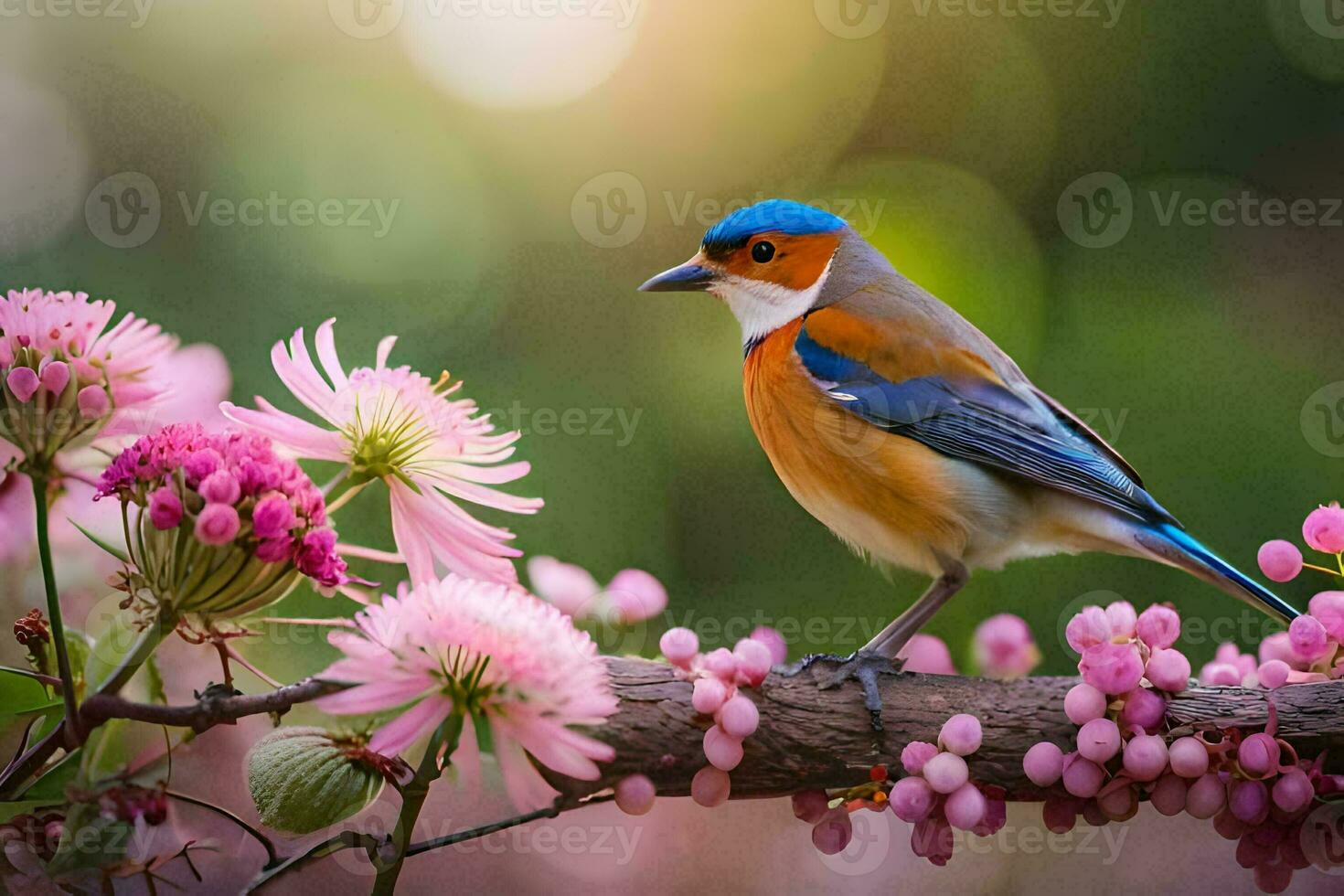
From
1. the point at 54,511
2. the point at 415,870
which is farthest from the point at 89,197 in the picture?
the point at 415,870

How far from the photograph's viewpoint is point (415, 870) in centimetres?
101

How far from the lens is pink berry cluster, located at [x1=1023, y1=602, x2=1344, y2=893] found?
0.85 meters

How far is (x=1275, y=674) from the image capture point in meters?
0.92

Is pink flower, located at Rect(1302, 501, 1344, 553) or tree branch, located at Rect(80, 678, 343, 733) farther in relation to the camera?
pink flower, located at Rect(1302, 501, 1344, 553)

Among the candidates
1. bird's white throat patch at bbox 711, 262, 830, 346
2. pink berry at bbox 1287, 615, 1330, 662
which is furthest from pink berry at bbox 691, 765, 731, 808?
bird's white throat patch at bbox 711, 262, 830, 346

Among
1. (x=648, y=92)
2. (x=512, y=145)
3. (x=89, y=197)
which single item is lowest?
(x=89, y=197)

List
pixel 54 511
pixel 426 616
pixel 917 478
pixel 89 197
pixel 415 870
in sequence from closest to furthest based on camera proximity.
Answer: pixel 426 616, pixel 54 511, pixel 415 870, pixel 917 478, pixel 89 197

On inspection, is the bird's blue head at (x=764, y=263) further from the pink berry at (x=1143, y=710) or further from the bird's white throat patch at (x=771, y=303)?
the pink berry at (x=1143, y=710)

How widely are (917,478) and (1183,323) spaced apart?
0.66 meters

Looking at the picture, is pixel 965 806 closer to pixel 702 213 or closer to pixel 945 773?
pixel 945 773

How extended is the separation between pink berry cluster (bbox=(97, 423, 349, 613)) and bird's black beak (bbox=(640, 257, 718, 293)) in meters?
0.55

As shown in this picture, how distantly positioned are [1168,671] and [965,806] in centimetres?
17

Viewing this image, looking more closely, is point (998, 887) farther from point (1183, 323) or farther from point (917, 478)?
point (1183, 323)

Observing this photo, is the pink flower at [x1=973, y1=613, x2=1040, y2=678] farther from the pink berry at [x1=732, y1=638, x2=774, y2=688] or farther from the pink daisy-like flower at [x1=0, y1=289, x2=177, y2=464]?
the pink daisy-like flower at [x1=0, y1=289, x2=177, y2=464]
